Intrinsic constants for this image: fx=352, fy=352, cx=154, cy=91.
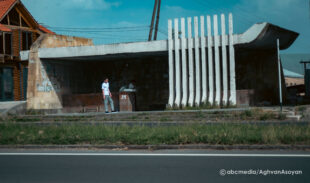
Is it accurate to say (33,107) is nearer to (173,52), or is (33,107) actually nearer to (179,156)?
(173,52)

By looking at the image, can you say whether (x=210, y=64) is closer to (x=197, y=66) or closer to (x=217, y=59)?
(x=217, y=59)

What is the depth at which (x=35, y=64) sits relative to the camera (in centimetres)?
2286

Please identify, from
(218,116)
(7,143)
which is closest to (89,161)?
(7,143)

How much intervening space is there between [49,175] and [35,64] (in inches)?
706

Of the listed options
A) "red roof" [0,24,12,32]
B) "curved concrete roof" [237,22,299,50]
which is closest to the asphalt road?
"curved concrete roof" [237,22,299,50]

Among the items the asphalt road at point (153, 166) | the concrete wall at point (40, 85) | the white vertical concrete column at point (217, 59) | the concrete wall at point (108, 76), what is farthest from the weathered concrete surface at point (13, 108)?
the asphalt road at point (153, 166)

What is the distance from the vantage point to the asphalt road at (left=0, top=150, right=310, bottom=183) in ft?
19.0

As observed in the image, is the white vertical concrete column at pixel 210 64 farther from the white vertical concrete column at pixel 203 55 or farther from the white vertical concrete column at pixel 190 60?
the white vertical concrete column at pixel 190 60

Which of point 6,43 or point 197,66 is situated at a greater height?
point 6,43

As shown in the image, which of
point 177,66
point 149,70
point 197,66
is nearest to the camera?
point 197,66

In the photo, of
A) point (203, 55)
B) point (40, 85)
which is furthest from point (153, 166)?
point (40, 85)

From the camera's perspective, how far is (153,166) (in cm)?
677

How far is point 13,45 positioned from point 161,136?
24.6 meters

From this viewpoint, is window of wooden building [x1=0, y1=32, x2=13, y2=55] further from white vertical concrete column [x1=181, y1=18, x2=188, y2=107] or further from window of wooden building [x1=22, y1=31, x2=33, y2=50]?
white vertical concrete column [x1=181, y1=18, x2=188, y2=107]
